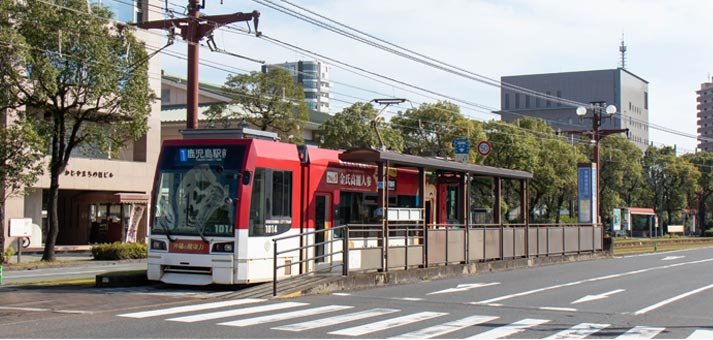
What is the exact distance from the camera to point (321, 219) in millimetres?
18797

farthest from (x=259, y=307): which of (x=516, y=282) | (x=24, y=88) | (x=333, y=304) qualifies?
(x=24, y=88)

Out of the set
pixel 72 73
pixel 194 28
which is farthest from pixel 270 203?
pixel 72 73

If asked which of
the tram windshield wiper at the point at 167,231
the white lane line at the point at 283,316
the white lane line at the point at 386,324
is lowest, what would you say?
the white lane line at the point at 386,324

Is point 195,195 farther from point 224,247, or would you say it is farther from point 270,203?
point 270,203

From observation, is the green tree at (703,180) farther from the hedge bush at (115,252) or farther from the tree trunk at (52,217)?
the tree trunk at (52,217)

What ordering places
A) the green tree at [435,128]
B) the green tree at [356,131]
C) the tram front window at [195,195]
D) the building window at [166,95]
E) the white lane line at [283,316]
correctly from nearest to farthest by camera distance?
the white lane line at [283,316], the tram front window at [195,195], the green tree at [356,131], the green tree at [435,128], the building window at [166,95]

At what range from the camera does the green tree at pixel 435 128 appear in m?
48.8

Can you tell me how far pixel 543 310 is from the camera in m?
14.3

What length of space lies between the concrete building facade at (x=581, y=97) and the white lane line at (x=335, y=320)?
370 ft

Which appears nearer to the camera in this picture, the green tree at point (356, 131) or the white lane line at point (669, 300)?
the white lane line at point (669, 300)

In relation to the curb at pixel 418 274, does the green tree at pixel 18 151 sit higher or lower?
higher

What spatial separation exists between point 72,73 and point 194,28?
29.4 ft

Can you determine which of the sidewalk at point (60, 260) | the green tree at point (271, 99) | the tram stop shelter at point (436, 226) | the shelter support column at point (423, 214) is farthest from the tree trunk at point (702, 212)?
the shelter support column at point (423, 214)

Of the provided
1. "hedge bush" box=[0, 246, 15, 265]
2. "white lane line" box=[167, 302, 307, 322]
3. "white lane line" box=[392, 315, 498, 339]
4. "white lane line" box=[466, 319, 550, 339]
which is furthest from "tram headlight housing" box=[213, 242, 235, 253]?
"hedge bush" box=[0, 246, 15, 265]
